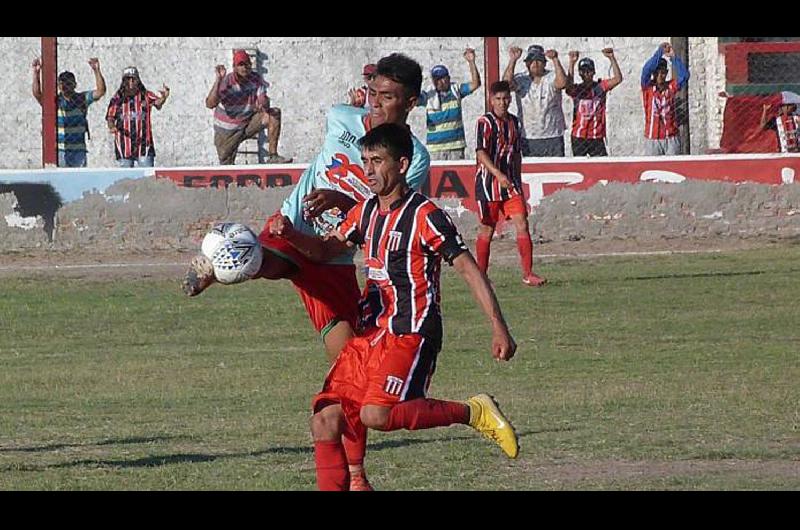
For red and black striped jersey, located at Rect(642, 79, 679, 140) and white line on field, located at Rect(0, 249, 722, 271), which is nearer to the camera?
white line on field, located at Rect(0, 249, 722, 271)

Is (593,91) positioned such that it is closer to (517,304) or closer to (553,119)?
(553,119)

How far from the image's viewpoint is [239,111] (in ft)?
74.0

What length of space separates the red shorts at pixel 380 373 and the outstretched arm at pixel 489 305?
30cm

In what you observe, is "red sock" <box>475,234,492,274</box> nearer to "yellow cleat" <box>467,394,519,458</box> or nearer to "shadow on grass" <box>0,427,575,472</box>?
"shadow on grass" <box>0,427,575,472</box>

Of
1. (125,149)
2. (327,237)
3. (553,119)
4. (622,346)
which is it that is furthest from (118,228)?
(327,237)

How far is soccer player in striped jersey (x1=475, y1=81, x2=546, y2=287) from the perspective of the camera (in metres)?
17.0

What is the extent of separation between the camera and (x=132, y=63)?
2809 cm

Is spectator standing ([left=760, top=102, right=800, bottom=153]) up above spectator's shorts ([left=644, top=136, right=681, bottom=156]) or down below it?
above

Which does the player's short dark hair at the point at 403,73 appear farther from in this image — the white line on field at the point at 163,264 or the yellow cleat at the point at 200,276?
the white line on field at the point at 163,264

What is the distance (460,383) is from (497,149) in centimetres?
628

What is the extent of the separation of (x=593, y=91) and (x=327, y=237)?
16.1 metres

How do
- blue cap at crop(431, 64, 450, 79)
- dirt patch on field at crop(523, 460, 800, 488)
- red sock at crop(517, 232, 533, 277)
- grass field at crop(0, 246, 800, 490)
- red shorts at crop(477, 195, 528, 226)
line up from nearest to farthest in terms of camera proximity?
dirt patch on field at crop(523, 460, 800, 488) → grass field at crop(0, 246, 800, 490) → red sock at crop(517, 232, 533, 277) → red shorts at crop(477, 195, 528, 226) → blue cap at crop(431, 64, 450, 79)

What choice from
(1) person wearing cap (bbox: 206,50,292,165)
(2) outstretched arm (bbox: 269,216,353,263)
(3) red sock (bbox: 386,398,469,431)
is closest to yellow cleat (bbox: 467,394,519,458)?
(3) red sock (bbox: 386,398,469,431)

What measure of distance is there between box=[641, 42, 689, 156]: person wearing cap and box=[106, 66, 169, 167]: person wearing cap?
22.2 ft
